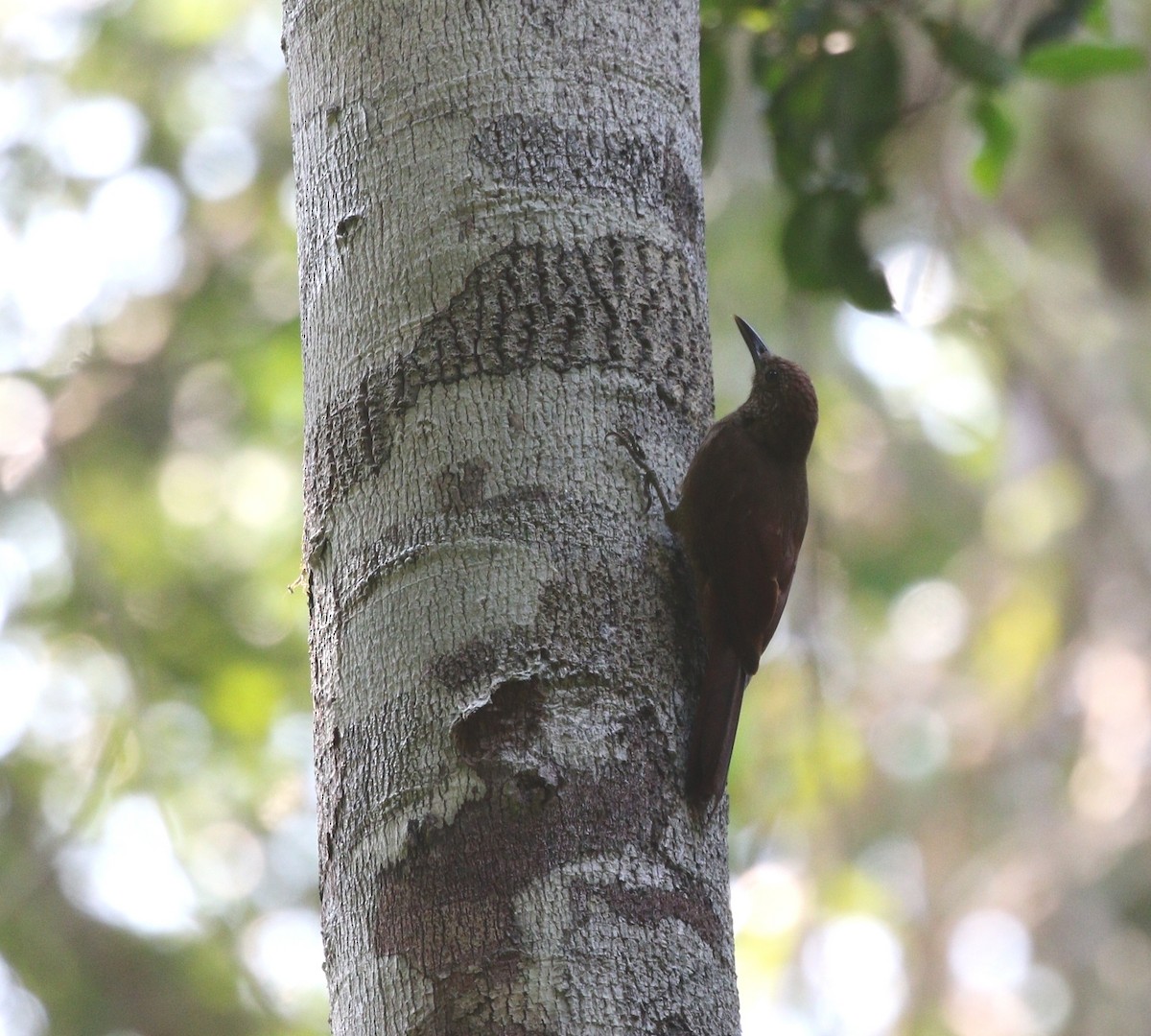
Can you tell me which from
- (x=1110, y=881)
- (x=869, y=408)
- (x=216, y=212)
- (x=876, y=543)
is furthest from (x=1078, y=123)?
(x=216, y=212)

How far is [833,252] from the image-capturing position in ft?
10.2

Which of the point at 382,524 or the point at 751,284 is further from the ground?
the point at 751,284

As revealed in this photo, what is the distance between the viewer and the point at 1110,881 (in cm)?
832

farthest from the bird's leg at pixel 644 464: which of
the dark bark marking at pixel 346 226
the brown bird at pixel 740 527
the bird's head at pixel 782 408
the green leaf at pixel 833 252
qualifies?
the green leaf at pixel 833 252

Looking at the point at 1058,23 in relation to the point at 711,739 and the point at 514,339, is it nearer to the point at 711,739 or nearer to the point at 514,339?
the point at 514,339

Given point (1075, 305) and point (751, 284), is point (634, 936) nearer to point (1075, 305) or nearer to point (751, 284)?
point (751, 284)

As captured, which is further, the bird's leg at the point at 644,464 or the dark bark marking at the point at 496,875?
the bird's leg at the point at 644,464

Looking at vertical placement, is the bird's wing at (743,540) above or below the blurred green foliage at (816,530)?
below

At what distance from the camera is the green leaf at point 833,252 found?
3.05 meters

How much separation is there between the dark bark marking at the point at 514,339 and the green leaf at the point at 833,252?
1.32 metres

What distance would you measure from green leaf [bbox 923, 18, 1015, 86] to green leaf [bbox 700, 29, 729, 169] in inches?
17.0

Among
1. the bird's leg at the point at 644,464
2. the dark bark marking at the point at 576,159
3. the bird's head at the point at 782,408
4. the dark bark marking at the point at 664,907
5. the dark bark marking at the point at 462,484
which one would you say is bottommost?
the dark bark marking at the point at 664,907

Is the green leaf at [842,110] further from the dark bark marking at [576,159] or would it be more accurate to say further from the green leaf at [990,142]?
the dark bark marking at [576,159]

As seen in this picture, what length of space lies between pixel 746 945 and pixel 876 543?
2565mm
